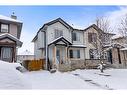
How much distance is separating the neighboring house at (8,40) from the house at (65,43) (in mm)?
2314

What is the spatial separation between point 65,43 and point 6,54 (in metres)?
4.32

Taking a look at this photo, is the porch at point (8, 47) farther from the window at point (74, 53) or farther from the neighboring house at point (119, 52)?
the neighboring house at point (119, 52)

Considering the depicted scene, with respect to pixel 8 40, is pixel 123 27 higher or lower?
higher

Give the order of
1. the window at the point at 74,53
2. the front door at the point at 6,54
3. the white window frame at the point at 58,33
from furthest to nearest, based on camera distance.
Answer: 1. the window at the point at 74,53
2. the white window frame at the point at 58,33
3. the front door at the point at 6,54

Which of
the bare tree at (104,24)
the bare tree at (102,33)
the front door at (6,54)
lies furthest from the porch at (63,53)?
the front door at (6,54)

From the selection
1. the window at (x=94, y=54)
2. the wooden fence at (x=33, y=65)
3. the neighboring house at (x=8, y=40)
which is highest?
the neighboring house at (x=8, y=40)

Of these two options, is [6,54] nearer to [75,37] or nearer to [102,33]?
[75,37]

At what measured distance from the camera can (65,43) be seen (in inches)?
547

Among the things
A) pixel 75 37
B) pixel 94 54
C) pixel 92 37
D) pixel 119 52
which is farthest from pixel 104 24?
pixel 119 52

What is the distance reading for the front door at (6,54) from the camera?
1184cm

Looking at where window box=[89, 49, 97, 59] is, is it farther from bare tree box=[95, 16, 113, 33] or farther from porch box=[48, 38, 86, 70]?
bare tree box=[95, 16, 113, 33]

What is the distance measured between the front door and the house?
2.83m
